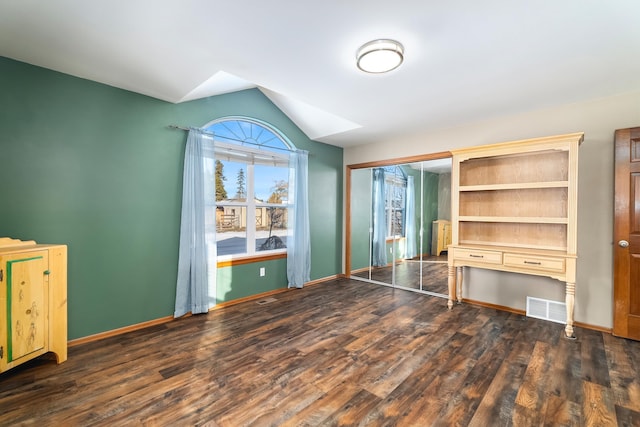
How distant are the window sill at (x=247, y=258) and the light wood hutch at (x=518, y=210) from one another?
7.97ft

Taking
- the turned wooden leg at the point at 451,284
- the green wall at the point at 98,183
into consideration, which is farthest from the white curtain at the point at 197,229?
the turned wooden leg at the point at 451,284

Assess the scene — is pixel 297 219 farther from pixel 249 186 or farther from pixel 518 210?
pixel 518 210

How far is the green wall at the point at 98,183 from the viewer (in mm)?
2283

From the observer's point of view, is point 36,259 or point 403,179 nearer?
point 36,259

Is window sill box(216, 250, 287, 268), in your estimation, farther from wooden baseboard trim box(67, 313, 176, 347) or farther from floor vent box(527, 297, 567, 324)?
floor vent box(527, 297, 567, 324)

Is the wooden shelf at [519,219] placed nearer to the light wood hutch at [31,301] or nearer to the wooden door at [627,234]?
the wooden door at [627,234]

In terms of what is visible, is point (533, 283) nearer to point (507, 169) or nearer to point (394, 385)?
point (507, 169)

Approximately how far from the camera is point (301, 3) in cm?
159

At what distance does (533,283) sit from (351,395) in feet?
9.11

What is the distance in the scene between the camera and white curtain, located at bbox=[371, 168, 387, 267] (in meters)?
4.95

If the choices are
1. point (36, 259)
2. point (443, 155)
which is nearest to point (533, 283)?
point (443, 155)

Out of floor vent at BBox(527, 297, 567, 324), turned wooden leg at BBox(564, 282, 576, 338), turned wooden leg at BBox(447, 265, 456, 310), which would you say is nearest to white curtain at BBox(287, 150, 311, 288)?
turned wooden leg at BBox(447, 265, 456, 310)

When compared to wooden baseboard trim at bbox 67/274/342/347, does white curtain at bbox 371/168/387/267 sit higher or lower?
higher

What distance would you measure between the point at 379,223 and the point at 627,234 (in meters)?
3.02
